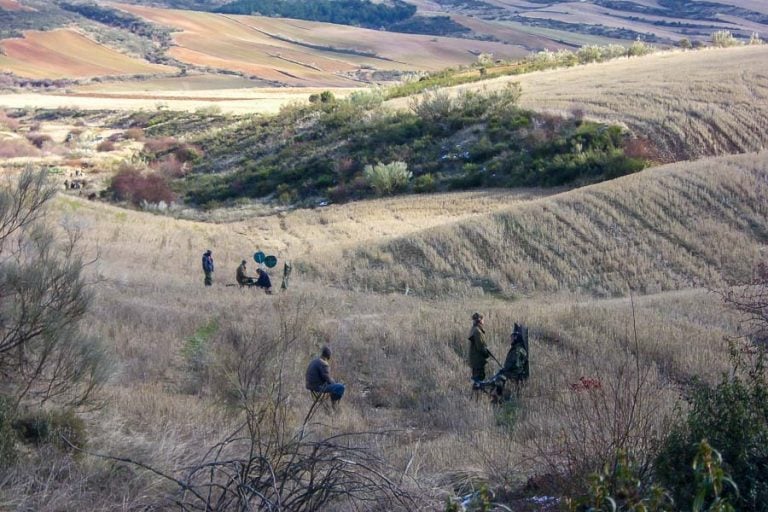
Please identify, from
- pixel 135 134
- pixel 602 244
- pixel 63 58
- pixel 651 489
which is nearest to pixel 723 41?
pixel 135 134

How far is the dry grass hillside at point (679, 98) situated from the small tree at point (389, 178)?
7816 millimetres

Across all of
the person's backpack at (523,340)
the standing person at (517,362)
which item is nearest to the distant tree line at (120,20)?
the person's backpack at (523,340)

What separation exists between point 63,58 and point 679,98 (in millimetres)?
66000

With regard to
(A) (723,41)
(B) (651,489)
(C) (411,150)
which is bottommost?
(C) (411,150)

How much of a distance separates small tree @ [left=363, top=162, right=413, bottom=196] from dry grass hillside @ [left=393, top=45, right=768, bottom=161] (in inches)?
308

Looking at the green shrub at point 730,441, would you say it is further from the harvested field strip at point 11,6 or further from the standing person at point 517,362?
the harvested field strip at point 11,6

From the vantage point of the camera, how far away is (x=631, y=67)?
Result: 48688mm

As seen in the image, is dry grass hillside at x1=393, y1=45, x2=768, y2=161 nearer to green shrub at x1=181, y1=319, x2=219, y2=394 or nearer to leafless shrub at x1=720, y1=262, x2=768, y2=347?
leafless shrub at x1=720, y1=262, x2=768, y2=347

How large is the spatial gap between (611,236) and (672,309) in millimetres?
6099

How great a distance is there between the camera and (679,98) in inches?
1470

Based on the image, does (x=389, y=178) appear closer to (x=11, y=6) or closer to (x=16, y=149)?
(x=16, y=149)

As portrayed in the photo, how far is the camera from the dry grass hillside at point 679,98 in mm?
33281

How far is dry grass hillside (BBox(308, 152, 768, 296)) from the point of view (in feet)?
64.4

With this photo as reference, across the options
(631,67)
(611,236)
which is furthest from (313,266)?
(631,67)
